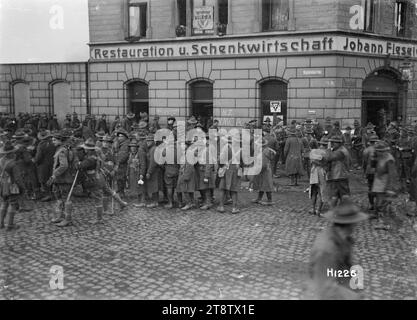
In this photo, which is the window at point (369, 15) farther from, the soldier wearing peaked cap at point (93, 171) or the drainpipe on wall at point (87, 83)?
the soldier wearing peaked cap at point (93, 171)

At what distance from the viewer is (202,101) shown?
2297 centimetres

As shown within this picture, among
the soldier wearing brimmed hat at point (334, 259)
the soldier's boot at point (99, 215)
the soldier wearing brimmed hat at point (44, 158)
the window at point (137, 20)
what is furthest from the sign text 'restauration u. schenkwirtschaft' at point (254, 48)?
the soldier wearing brimmed hat at point (334, 259)

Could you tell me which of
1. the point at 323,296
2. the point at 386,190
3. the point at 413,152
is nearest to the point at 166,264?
the point at 323,296

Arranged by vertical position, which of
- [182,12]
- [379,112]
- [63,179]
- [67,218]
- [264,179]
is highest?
[182,12]

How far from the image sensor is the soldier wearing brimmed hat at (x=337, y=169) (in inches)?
425

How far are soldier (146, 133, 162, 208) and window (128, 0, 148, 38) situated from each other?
1246 cm

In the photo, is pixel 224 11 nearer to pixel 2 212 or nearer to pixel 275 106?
pixel 275 106

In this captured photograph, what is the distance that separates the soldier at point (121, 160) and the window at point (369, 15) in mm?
12356

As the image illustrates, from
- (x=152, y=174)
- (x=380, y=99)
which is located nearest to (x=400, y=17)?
(x=380, y=99)

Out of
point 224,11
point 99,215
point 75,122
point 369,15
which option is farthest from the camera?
point 75,122

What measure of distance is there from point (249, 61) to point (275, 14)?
88.2 inches

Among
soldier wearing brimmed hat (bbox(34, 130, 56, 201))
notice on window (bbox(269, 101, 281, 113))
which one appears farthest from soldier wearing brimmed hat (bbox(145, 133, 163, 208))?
notice on window (bbox(269, 101, 281, 113))

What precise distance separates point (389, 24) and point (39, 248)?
18155mm

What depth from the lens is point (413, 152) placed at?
1391 centimetres
